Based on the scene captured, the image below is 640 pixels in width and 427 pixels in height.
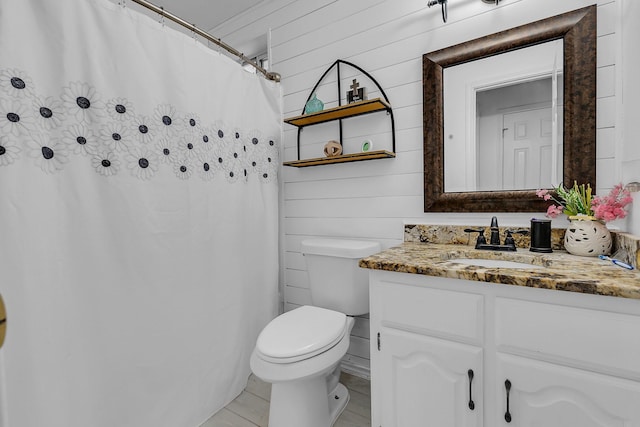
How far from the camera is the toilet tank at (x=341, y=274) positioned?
163cm

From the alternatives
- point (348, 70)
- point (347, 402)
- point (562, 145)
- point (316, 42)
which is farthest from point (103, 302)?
point (562, 145)

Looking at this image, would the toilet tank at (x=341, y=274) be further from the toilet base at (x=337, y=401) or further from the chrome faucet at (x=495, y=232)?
the chrome faucet at (x=495, y=232)

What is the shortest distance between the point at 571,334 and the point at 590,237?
1.54 ft

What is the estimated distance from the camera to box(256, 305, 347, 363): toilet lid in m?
1.23

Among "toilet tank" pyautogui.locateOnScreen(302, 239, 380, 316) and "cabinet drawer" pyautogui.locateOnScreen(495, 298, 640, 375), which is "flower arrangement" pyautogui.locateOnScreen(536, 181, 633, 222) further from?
"toilet tank" pyautogui.locateOnScreen(302, 239, 380, 316)

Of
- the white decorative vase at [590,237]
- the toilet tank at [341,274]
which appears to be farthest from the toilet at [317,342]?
the white decorative vase at [590,237]

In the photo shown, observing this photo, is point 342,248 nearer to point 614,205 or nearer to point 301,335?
point 301,335

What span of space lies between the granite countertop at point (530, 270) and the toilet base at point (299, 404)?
642 millimetres

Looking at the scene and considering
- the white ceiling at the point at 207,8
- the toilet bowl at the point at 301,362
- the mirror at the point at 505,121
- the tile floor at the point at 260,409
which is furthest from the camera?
the white ceiling at the point at 207,8

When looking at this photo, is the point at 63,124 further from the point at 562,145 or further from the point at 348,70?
the point at 562,145

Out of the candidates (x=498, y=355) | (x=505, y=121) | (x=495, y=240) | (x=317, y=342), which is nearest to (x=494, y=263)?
(x=495, y=240)

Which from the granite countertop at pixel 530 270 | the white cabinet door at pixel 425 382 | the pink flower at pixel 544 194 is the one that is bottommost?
the white cabinet door at pixel 425 382

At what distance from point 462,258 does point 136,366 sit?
1458mm

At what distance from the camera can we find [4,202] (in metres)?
0.98
